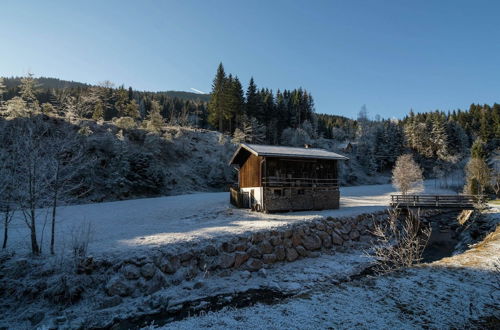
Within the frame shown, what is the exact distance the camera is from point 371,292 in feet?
19.1

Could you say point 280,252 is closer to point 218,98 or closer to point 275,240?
point 275,240

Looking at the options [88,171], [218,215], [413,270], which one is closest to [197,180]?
[88,171]

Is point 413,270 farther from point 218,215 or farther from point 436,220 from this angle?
point 436,220

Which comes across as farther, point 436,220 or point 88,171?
point 88,171

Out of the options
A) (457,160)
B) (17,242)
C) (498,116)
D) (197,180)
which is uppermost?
(498,116)

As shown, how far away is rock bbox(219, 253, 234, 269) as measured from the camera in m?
13.7

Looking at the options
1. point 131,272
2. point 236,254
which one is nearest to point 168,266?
point 131,272

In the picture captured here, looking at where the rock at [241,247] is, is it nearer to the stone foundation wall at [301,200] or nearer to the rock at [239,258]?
the rock at [239,258]

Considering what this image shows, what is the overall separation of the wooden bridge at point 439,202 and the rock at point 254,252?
17923mm

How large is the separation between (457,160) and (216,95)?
60144 millimetres

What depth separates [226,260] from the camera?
1388 centimetres

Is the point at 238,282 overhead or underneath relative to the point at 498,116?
underneath

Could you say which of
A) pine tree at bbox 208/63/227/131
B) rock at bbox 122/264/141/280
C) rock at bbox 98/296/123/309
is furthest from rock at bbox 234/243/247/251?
pine tree at bbox 208/63/227/131

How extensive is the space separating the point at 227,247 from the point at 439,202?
23956 millimetres
